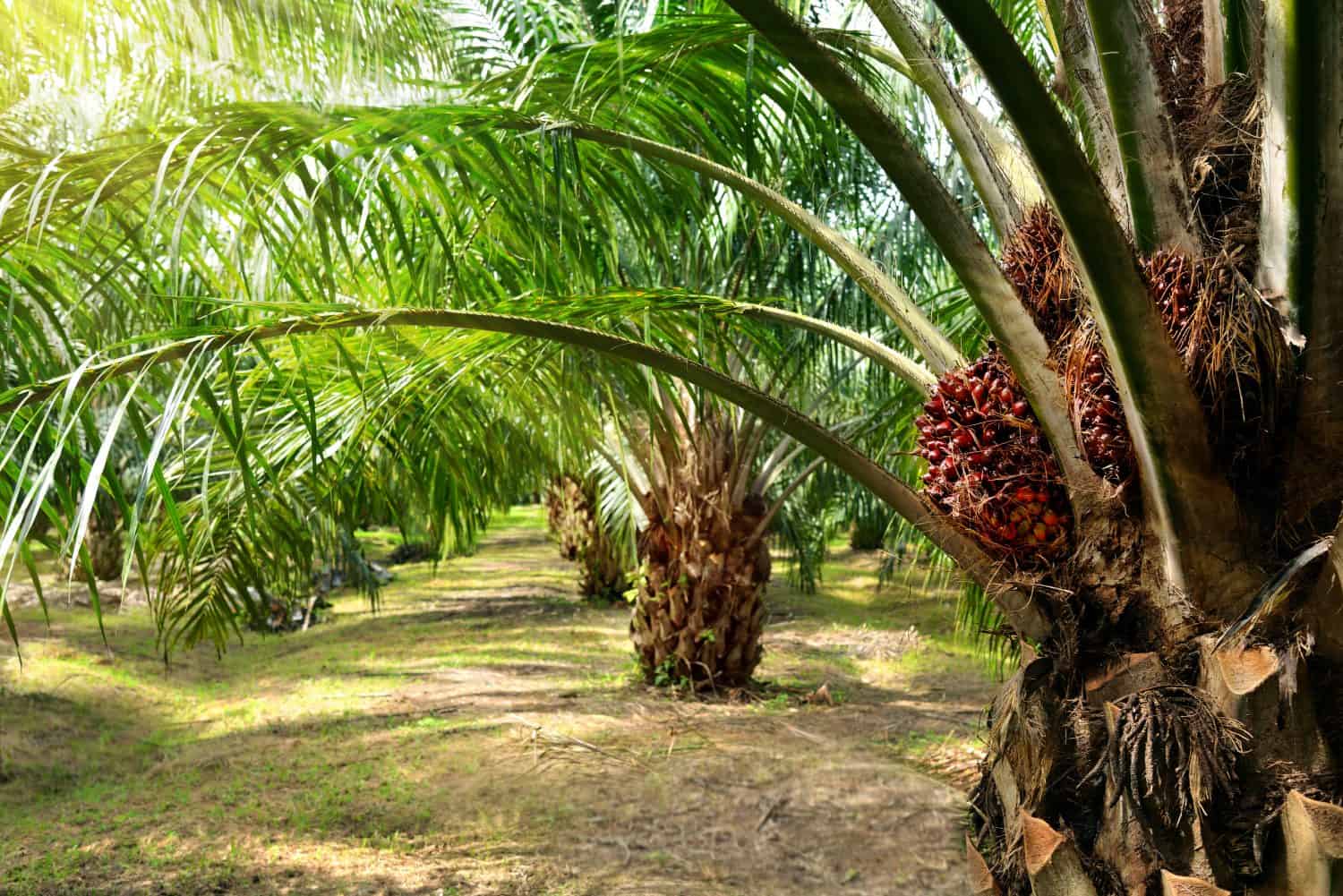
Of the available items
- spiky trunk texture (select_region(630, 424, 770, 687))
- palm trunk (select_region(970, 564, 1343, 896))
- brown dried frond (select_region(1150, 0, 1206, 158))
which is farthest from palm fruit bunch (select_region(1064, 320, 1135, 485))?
spiky trunk texture (select_region(630, 424, 770, 687))

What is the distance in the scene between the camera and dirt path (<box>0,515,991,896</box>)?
4207 millimetres

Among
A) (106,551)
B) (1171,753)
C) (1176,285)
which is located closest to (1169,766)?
(1171,753)

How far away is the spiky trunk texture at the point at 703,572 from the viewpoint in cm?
662

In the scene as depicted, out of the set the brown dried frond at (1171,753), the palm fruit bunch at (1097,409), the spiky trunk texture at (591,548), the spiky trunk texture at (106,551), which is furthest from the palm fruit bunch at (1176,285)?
the spiky trunk texture at (106,551)

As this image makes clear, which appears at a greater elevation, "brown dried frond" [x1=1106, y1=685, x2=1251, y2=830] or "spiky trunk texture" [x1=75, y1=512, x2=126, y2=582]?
"brown dried frond" [x1=1106, y1=685, x2=1251, y2=830]

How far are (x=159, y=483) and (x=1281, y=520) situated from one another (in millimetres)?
2168

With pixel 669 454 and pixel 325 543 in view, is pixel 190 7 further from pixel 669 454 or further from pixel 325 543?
pixel 669 454

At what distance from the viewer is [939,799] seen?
4.91 m

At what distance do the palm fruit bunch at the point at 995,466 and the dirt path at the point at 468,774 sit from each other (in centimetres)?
233

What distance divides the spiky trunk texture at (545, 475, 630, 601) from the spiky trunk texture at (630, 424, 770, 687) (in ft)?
12.6

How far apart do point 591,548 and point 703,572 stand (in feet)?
16.2

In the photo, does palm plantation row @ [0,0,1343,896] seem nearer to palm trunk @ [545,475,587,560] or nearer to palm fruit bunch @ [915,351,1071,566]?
palm fruit bunch @ [915,351,1071,566]

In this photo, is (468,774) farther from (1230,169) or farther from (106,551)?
(106,551)

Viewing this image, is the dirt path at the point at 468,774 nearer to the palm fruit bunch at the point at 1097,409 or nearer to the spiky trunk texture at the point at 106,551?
the palm fruit bunch at the point at 1097,409
